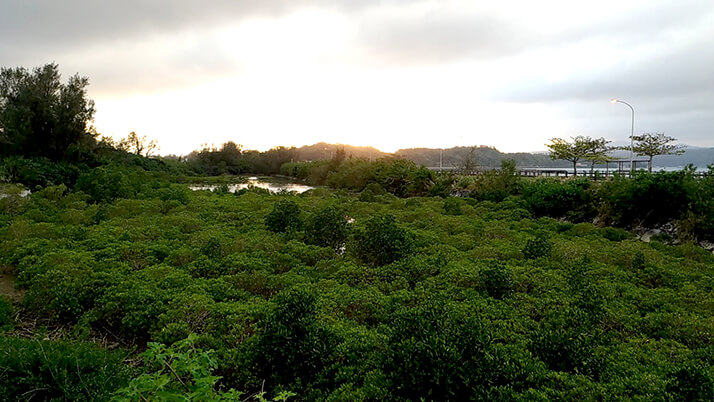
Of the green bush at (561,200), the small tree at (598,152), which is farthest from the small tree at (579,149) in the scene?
the green bush at (561,200)

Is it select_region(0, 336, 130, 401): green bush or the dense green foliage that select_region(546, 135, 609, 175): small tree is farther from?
select_region(0, 336, 130, 401): green bush

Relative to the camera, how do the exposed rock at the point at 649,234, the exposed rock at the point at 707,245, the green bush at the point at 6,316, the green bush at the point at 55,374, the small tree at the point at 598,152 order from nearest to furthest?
the green bush at the point at 55,374, the green bush at the point at 6,316, the exposed rock at the point at 707,245, the exposed rock at the point at 649,234, the small tree at the point at 598,152

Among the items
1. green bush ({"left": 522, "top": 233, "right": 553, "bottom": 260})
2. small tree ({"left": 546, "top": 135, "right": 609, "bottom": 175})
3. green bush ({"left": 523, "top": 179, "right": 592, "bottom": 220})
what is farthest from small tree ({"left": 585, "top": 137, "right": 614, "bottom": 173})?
green bush ({"left": 522, "top": 233, "right": 553, "bottom": 260})

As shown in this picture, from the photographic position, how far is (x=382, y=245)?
880 cm

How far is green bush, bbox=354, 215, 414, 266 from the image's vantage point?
8805 millimetres

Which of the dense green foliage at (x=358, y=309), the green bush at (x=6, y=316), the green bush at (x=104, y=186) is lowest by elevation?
the green bush at (x=6, y=316)

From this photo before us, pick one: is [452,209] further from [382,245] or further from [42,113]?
[42,113]

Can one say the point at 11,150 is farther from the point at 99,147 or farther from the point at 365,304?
the point at 365,304

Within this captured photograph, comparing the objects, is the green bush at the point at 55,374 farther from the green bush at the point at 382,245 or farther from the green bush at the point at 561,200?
the green bush at the point at 561,200

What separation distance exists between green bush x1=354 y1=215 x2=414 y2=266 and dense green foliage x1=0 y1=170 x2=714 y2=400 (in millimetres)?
32

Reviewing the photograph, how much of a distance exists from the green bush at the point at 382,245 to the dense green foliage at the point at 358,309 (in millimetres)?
32

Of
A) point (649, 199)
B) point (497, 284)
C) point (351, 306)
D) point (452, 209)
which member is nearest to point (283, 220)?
point (351, 306)

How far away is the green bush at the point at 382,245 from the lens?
8805mm

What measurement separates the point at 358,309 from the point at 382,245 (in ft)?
8.85
